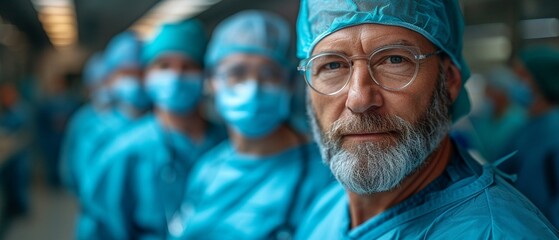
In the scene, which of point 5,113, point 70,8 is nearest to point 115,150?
point 5,113

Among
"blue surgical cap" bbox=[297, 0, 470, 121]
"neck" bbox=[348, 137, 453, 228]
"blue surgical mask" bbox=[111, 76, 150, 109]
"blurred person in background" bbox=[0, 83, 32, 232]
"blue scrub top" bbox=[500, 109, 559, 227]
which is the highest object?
"blue surgical cap" bbox=[297, 0, 470, 121]

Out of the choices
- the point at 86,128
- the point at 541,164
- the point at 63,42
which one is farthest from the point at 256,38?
the point at 63,42

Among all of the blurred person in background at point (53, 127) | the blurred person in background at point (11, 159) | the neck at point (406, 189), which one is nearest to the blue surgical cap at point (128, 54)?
the blurred person in background at point (11, 159)

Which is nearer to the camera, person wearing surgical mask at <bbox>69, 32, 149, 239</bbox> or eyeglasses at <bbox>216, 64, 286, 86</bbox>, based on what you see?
eyeglasses at <bbox>216, 64, 286, 86</bbox>

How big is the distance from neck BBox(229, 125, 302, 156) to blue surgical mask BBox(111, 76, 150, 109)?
234 cm

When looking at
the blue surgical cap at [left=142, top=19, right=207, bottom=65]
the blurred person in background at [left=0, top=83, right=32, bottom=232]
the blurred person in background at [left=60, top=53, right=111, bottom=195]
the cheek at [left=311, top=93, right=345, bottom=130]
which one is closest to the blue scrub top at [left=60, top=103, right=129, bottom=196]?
the blurred person in background at [left=60, top=53, right=111, bottom=195]

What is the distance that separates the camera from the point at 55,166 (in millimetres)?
9328

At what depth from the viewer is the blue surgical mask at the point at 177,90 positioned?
9.43 feet

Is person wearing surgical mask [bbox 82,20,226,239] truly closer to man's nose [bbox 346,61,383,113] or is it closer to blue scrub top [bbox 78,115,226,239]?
blue scrub top [bbox 78,115,226,239]

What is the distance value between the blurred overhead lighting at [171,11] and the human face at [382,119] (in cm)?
610

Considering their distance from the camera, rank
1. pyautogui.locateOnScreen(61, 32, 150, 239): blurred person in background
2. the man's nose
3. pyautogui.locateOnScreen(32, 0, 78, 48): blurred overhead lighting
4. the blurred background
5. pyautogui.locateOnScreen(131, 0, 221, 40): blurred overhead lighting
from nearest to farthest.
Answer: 1. the man's nose
2. the blurred background
3. pyautogui.locateOnScreen(61, 32, 150, 239): blurred person in background
4. pyautogui.locateOnScreen(131, 0, 221, 40): blurred overhead lighting
5. pyautogui.locateOnScreen(32, 0, 78, 48): blurred overhead lighting

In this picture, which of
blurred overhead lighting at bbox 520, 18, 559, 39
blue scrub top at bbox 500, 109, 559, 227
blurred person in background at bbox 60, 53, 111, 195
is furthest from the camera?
blurred person in background at bbox 60, 53, 111, 195

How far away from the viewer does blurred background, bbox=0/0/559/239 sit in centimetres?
320

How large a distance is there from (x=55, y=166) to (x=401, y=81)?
360 inches
